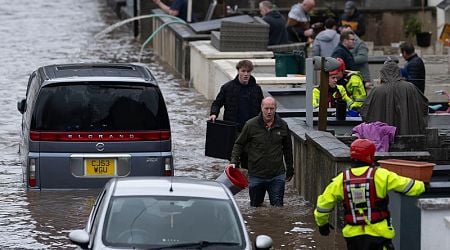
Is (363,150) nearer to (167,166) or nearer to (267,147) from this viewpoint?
(267,147)

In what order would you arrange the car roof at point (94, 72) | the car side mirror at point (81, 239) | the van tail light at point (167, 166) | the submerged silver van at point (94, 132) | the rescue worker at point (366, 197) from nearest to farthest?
the car side mirror at point (81, 239)
the rescue worker at point (366, 197)
the submerged silver van at point (94, 132)
the van tail light at point (167, 166)
the car roof at point (94, 72)

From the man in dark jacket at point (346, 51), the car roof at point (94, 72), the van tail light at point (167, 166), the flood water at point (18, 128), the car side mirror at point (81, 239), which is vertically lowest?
the flood water at point (18, 128)

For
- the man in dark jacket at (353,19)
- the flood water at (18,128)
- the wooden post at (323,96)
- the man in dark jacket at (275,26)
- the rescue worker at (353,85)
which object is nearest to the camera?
the flood water at (18,128)

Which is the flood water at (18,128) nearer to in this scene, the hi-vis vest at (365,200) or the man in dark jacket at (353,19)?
the hi-vis vest at (365,200)

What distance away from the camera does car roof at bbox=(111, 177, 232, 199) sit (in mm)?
11180

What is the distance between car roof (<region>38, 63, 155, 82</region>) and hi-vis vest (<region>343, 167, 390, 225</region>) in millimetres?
5132

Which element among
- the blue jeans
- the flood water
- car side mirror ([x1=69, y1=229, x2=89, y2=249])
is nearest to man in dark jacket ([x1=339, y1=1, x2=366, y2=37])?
the flood water

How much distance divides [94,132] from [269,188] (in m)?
2.09

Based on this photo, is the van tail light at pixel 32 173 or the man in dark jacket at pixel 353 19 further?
the man in dark jacket at pixel 353 19

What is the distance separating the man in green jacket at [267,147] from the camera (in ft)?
51.1

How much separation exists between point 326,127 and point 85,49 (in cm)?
2021

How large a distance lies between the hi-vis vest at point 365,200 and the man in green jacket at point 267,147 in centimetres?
409

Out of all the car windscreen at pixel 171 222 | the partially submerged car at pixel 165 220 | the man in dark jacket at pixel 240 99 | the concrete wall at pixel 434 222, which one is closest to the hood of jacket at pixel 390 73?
the man in dark jacket at pixel 240 99

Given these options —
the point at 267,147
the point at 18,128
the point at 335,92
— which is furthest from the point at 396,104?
the point at 18,128
